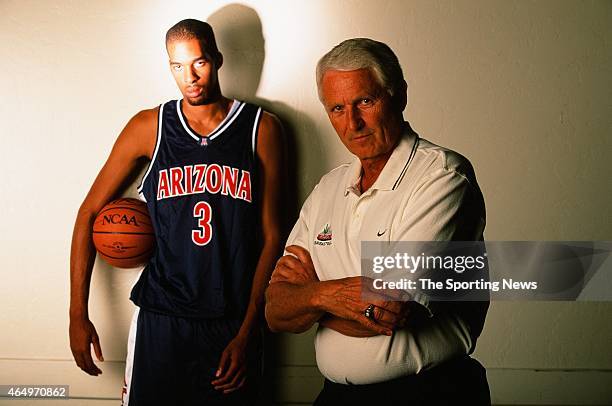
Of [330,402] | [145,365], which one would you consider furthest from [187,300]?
[330,402]

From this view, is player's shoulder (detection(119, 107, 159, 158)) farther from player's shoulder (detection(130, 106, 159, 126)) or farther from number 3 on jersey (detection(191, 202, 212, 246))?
number 3 on jersey (detection(191, 202, 212, 246))

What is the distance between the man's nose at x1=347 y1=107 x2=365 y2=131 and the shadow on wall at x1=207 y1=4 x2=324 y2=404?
40.1 inches

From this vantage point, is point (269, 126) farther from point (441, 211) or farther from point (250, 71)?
point (441, 211)

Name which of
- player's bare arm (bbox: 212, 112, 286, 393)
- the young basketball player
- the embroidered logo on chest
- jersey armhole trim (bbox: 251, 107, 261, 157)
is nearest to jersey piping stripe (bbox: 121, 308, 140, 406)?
the young basketball player

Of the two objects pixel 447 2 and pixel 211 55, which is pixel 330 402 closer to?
pixel 211 55

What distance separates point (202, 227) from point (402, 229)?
3.53ft

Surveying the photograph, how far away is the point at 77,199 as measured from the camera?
253 cm

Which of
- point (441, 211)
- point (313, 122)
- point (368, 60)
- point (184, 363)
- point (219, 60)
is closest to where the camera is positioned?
point (441, 211)

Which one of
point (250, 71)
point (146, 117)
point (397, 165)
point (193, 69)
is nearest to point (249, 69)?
point (250, 71)

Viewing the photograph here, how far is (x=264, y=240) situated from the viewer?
7.34 feet

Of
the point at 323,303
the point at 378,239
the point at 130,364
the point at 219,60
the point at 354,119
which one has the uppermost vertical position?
the point at 219,60

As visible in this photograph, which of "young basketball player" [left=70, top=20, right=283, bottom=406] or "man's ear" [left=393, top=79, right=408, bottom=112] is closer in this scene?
"man's ear" [left=393, top=79, right=408, bottom=112]

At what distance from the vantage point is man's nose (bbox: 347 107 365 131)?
1406 millimetres

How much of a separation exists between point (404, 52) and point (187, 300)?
117 cm
